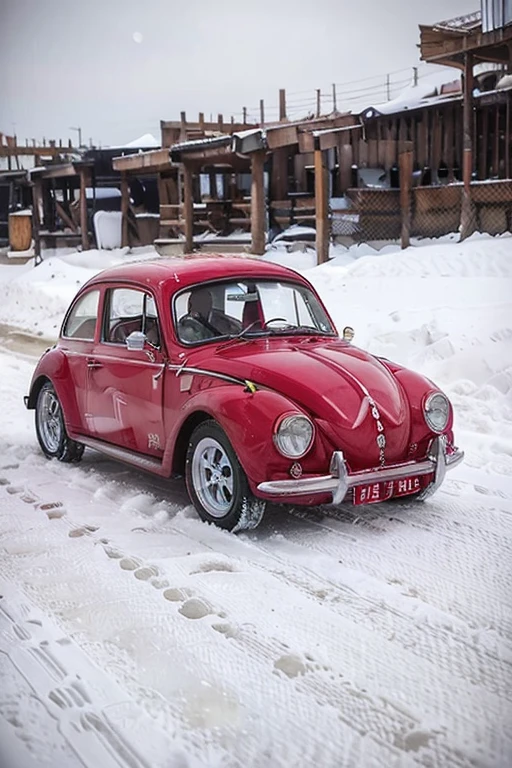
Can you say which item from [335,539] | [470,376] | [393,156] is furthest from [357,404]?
[393,156]

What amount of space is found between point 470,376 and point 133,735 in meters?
4.35

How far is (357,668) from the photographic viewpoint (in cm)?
237

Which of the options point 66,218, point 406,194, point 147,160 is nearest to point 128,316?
point 406,194

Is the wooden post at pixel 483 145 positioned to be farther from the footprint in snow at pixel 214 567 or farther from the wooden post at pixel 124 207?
the wooden post at pixel 124 207

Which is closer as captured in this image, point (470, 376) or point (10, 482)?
point (10, 482)

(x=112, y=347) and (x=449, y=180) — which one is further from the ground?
(x=449, y=180)

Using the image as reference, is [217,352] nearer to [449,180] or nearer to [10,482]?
[10,482]

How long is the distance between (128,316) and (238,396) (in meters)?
1.26

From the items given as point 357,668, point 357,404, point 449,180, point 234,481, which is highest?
point 449,180

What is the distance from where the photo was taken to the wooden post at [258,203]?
11734 millimetres

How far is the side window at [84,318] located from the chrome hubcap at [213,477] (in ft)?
4.33

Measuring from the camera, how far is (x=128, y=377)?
4.18 metres

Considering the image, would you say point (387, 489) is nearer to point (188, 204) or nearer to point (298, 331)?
point (298, 331)

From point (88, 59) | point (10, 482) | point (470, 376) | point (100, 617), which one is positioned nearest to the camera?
point (100, 617)
